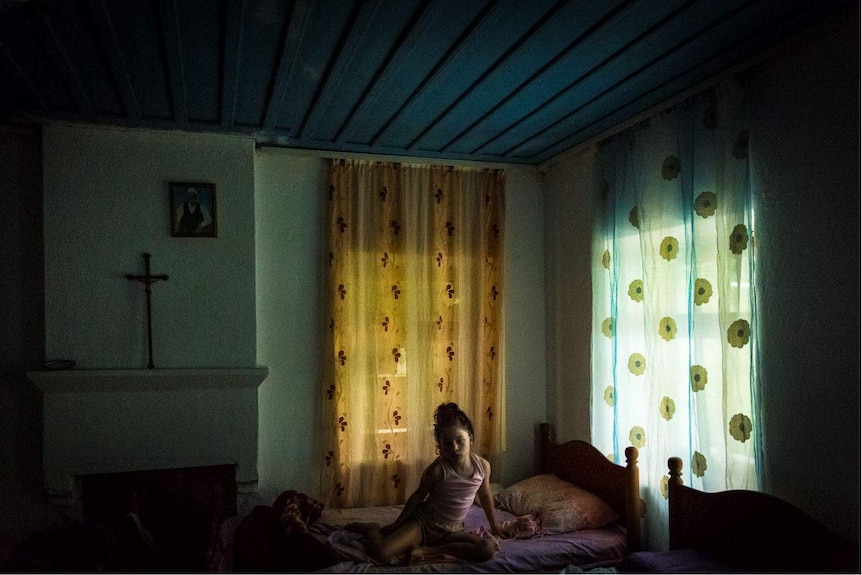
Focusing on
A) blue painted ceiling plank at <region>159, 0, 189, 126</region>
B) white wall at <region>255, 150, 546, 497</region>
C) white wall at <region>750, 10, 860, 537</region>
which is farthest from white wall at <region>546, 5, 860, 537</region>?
white wall at <region>255, 150, 546, 497</region>

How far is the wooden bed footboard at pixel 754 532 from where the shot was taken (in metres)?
2.07

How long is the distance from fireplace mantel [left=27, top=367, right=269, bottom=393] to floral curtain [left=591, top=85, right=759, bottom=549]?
2.03m

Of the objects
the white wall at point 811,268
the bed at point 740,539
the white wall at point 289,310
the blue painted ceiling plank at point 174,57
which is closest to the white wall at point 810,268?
the white wall at point 811,268

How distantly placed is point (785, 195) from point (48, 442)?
3694 millimetres

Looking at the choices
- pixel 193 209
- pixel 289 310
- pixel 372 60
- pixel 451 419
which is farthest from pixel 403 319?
pixel 372 60

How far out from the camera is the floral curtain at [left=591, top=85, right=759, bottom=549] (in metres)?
2.51

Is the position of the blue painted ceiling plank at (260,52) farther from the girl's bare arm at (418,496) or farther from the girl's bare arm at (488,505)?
the girl's bare arm at (488,505)

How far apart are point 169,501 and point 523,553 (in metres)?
1.94

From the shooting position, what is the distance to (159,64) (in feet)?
8.18

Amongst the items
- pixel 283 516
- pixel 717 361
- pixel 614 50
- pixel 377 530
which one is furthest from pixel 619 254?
pixel 283 516

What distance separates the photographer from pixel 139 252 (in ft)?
11.0

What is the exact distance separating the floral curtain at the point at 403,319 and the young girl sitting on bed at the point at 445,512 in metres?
0.71

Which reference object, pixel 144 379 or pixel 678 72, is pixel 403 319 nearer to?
pixel 144 379

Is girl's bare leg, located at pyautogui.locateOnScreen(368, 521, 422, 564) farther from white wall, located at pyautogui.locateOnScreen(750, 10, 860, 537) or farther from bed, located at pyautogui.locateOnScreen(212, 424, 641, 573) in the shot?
white wall, located at pyautogui.locateOnScreen(750, 10, 860, 537)
